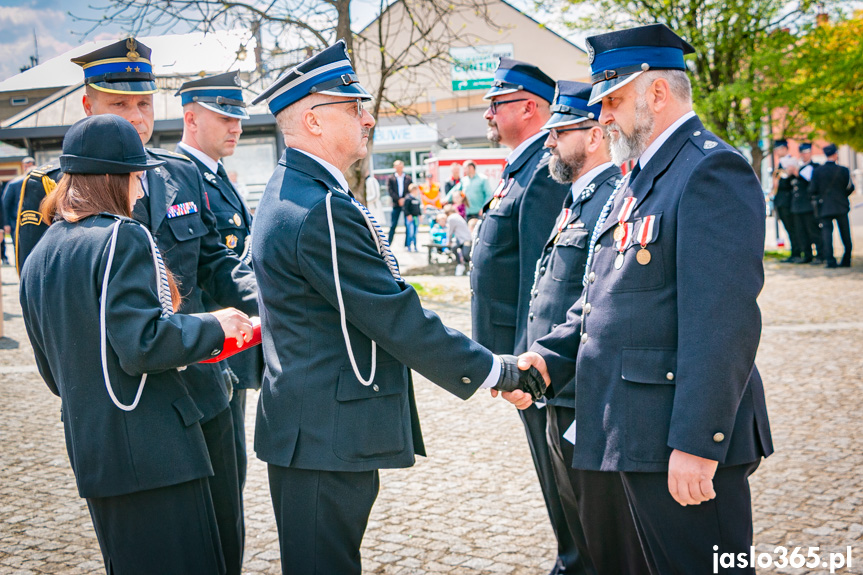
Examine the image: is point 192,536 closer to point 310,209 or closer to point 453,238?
point 310,209

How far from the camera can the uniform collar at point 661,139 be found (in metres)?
2.68

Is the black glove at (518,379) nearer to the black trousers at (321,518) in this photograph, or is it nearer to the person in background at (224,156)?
the black trousers at (321,518)

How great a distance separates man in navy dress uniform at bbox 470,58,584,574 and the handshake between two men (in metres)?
0.72

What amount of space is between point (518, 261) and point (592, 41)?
1523 millimetres

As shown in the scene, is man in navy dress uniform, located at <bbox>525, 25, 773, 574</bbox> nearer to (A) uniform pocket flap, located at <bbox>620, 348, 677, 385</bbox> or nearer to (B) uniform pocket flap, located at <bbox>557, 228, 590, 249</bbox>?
(A) uniform pocket flap, located at <bbox>620, 348, 677, 385</bbox>

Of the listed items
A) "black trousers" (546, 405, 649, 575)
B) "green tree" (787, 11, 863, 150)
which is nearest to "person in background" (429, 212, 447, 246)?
"green tree" (787, 11, 863, 150)

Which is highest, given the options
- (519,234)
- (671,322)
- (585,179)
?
(585,179)

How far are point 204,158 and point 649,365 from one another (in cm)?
297

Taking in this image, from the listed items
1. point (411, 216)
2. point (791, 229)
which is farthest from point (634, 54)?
point (411, 216)

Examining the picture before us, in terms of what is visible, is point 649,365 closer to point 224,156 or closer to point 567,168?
point 567,168

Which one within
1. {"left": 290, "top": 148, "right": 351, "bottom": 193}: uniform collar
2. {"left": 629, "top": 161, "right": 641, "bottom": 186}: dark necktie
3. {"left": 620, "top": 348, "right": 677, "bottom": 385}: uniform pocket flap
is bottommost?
{"left": 620, "top": 348, "right": 677, "bottom": 385}: uniform pocket flap

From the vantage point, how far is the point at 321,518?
2.82m

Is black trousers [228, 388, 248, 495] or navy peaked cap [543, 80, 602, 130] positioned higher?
navy peaked cap [543, 80, 602, 130]

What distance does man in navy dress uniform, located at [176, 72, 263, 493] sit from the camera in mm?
4324
